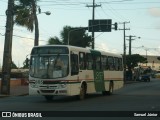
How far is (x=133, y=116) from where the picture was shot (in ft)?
58.4

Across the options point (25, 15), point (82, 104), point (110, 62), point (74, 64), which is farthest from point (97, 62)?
point (25, 15)

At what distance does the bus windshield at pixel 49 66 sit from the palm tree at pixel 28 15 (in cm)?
2189

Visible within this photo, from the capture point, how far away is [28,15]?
50375mm

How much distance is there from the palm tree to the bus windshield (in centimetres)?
2189

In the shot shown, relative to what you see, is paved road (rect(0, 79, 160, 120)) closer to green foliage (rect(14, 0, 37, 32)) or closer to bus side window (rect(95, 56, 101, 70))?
bus side window (rect(95, 56, 101, 70))

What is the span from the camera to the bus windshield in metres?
26.9

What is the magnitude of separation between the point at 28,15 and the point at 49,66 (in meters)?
24.0

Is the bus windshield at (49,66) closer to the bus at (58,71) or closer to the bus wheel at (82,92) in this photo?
the bus at (58,71)

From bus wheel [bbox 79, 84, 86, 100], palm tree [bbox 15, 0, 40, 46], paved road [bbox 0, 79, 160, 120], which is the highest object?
palm tree [bbox 15, 0, 40, 46]

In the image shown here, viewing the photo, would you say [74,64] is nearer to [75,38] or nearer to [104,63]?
[104,63]

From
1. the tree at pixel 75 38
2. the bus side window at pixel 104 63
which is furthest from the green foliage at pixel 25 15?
the tree at pixel 75 38

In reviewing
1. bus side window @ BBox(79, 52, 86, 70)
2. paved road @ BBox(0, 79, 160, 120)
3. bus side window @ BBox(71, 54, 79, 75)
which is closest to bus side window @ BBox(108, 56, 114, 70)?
paved road @ BBox(0, 79, 160, 120)

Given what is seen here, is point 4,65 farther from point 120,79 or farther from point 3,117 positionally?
point 3,117

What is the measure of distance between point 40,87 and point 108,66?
840 cm
